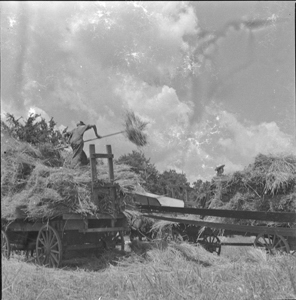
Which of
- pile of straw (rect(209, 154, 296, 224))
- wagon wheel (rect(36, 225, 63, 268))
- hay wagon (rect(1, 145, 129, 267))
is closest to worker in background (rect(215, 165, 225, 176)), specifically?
pile of straw (rect(209, 154, 296, 224))

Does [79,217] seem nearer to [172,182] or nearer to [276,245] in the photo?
[172,182]

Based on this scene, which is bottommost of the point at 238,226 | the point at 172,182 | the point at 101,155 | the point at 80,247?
the point at 80,247

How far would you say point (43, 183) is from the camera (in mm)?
4016

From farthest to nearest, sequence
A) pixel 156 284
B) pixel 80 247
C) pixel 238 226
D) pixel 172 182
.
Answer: pixel 172 182 < pixel 80 247 < pixel 238 226 < pixel 156 284

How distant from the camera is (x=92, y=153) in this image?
5934 millimetres

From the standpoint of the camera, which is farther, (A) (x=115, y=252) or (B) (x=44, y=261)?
(A) (x=115, y=252)

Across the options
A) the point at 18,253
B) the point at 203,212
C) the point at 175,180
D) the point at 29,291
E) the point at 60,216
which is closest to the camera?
the point at 29,291

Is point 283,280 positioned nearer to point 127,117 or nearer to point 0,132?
point 0,132

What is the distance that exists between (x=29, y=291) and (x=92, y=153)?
307 cm

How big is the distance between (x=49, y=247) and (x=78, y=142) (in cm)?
178

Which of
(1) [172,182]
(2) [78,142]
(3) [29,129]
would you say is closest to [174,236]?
(1) [172,182]

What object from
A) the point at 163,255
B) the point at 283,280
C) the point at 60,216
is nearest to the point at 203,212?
the point at 163,255

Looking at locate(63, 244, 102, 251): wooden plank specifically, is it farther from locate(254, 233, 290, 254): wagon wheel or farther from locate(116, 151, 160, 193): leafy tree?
locate(254, 233, 290, 254): wagon wheel

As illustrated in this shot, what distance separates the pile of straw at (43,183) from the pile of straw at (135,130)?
2.49 feet
